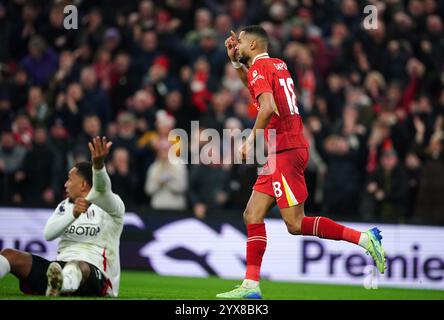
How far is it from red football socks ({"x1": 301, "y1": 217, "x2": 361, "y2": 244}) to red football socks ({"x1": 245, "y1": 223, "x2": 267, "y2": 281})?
0.41m

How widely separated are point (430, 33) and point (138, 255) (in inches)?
321

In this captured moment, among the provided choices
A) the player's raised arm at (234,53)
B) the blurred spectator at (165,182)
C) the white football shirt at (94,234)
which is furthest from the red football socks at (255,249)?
the blurred spectator at (165,182)

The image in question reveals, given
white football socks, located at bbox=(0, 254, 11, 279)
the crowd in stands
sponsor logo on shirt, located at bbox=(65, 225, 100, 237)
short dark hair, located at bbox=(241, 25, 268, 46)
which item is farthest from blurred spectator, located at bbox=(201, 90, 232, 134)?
white football socks, located at bbox=(0, 254, 11, 279)

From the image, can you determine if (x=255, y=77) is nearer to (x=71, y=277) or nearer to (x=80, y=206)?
(x=80, y=206)

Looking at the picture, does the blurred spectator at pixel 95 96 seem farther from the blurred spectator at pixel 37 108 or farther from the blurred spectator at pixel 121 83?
the blurred spectator at pixel 37 108

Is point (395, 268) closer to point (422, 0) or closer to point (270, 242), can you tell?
point (270, 242)

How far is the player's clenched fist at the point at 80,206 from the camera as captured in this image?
27.9 feet

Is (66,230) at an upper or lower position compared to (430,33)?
lower

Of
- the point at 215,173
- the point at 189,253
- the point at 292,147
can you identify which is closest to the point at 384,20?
the point at 215,173

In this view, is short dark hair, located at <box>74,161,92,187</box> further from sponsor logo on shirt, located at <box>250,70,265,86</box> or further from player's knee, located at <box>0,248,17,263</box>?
sponsor logo on shirt, located at <box>250,70,265,86</box>

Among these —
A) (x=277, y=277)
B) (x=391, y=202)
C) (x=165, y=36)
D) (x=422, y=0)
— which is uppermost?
(x=422, y=0)

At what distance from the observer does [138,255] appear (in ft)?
46.8

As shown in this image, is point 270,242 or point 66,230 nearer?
point 66,230

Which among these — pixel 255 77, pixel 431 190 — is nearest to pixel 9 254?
pixel 255 77
